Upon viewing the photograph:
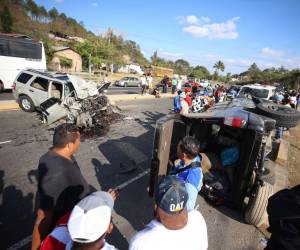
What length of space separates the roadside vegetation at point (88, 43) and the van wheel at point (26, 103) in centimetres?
3613

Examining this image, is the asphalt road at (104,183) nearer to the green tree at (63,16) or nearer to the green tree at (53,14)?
the green tree at (53,14)

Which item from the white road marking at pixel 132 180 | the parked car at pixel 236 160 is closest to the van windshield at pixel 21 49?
the white road marking at pixel 132 180

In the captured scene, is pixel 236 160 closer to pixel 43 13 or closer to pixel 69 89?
pixel 69 89

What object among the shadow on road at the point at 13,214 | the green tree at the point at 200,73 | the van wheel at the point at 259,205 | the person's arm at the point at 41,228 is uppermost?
the green tree at the point at 200,73

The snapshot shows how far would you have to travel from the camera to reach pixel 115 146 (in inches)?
298

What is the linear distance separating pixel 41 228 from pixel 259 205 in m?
3.33

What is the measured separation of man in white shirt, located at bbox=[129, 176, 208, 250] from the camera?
165cm

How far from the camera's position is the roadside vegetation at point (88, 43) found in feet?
168

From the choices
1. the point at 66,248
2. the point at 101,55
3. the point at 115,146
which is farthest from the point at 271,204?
the point at 101,55

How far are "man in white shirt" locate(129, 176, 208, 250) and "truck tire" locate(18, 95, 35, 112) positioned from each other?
10.0 m

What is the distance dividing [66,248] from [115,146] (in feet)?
19.7

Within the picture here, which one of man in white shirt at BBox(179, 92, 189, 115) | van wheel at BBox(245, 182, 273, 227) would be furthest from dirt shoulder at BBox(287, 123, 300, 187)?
man in white shirt at BBox(179, 92, 189, 115)

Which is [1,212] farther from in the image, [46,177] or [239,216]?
[239,216]

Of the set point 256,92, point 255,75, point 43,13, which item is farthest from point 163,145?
point 43,13
